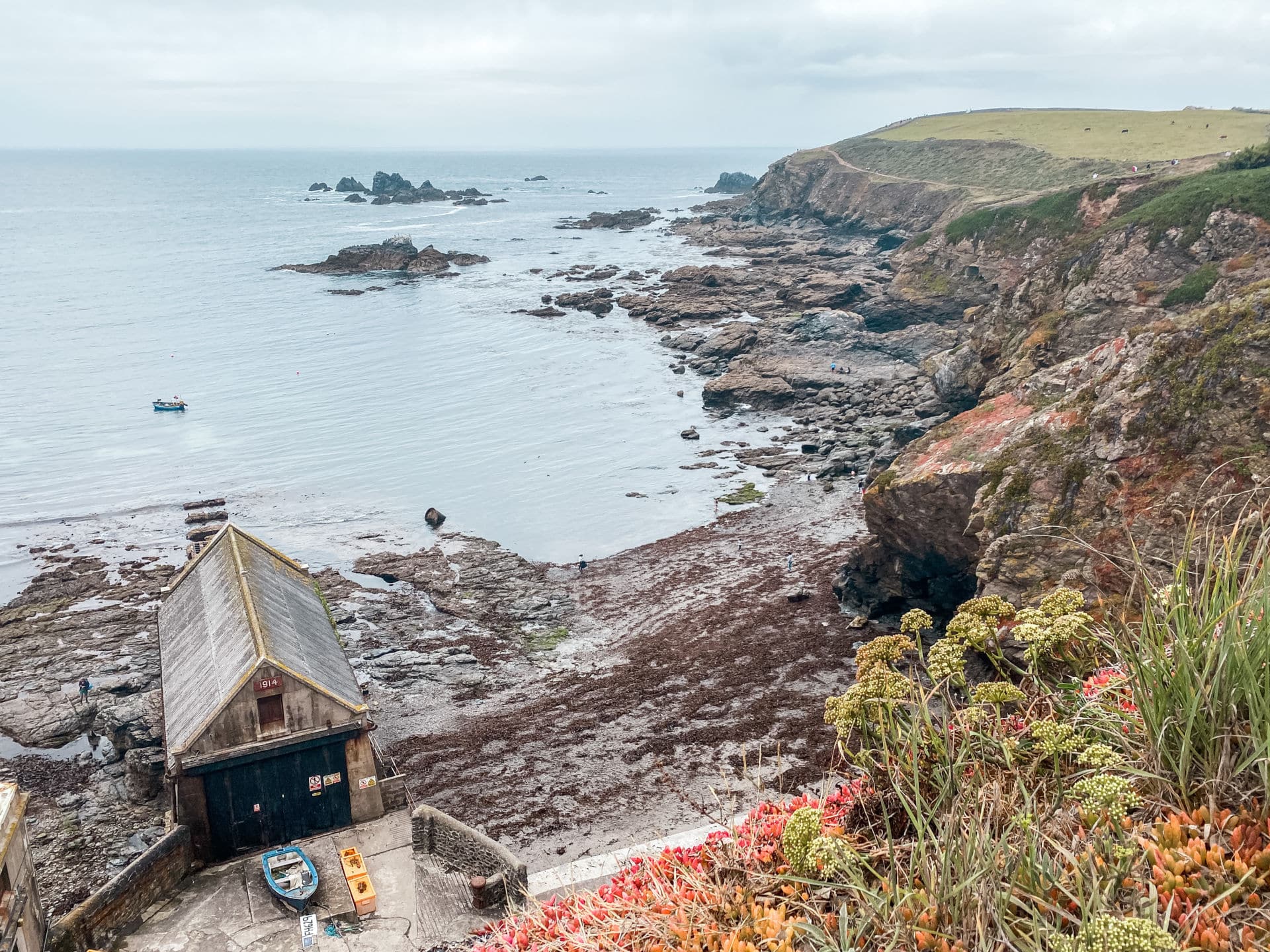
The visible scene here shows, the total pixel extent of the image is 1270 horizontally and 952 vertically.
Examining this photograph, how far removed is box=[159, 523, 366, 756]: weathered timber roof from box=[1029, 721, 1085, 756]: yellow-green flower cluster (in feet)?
58.2

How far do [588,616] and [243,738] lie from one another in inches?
725

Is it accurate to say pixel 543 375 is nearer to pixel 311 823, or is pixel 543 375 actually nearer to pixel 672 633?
pixel 672 633

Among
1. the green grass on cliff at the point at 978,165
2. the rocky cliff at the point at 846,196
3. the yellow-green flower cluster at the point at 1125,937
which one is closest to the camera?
the yellow-green flower cluster at the point at 1125,937

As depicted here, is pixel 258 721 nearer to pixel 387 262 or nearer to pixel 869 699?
pixel 869 699

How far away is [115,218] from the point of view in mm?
187500

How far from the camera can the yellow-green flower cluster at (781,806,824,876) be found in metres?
6.56

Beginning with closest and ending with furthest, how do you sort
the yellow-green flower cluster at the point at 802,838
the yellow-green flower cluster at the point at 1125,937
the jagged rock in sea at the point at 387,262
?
the yellow-green flower cluster at the point at 1125,937 < the yellow-green flower cluster at the point at 802,838 < the jagged rock in sea at the point at 387,262

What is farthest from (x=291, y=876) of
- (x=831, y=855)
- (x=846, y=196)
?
(x=846, y=196)

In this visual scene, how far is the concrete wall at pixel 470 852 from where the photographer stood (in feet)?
59.8

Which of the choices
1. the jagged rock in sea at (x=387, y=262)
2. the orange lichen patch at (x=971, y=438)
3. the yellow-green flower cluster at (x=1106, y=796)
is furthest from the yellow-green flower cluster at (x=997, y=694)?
the jagged rock in sea at (x=387, y=262)

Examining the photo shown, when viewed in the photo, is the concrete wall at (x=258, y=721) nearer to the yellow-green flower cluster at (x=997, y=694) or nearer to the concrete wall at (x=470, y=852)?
the concrete wall at (x=470, y=852)

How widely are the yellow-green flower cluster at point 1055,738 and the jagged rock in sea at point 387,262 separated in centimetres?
12167

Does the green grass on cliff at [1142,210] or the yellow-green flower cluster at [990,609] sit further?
the green grass on cliff at [1142,210]

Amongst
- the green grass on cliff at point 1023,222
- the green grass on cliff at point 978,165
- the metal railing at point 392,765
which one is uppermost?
the green grass on cliff at point 978,165
